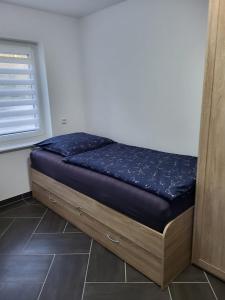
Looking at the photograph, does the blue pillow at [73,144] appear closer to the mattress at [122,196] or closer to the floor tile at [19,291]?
the mattress at [122,196]

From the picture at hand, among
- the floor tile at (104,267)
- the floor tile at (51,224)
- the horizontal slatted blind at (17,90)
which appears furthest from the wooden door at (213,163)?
the horizontal slatted blind at (17,90)

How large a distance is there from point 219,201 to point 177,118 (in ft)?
3.33

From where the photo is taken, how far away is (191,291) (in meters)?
1.59

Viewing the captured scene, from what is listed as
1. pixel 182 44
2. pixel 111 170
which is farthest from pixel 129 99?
pixel 111 170

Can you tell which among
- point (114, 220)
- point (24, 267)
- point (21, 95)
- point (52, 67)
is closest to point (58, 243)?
point (24, 267)

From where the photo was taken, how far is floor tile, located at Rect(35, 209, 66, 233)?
2.32 meters

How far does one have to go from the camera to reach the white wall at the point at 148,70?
2.12 meters

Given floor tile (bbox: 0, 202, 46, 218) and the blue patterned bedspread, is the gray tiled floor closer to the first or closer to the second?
floor tile (bbox: 0, 202, 46, 218)

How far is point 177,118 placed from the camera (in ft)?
7.61

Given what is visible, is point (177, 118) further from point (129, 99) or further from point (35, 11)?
point (35, 11)

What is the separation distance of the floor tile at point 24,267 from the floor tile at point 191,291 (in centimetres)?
95

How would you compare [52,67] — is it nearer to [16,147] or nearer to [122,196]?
[16,147]

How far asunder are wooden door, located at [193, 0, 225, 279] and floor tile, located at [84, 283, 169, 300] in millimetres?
407

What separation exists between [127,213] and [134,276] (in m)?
0.46
